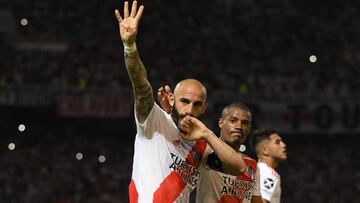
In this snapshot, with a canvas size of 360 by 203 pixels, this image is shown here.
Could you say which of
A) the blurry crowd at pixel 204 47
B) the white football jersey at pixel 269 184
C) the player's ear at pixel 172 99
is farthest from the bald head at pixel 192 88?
the blurry crowd at pixel 204 47

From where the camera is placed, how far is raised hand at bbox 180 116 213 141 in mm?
4738

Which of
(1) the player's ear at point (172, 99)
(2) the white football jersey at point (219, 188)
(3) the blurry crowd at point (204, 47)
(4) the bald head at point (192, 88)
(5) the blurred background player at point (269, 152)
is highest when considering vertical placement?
(3) the blurry crowd at point (204, 47)

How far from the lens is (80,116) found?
21.1m

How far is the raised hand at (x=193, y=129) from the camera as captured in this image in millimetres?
4738

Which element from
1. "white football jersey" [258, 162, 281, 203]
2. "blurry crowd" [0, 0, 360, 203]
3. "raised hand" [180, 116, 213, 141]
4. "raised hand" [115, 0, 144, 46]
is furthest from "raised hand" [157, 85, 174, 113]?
"blurry crowd" [0, 0, 360, 203]

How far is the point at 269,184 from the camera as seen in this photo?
287 inches

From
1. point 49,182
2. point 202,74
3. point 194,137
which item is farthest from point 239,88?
point 194,137

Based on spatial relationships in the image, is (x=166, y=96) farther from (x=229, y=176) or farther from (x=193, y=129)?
(x=229, y=176)

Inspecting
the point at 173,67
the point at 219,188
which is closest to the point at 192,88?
the point at 219,188

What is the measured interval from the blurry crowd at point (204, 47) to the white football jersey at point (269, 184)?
13896mm

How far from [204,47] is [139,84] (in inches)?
771

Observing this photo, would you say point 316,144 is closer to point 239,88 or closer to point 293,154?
point 293,154

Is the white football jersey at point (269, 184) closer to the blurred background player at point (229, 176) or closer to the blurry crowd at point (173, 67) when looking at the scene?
the blurred background player at point (229, 176)

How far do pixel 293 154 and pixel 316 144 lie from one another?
2.79ft
